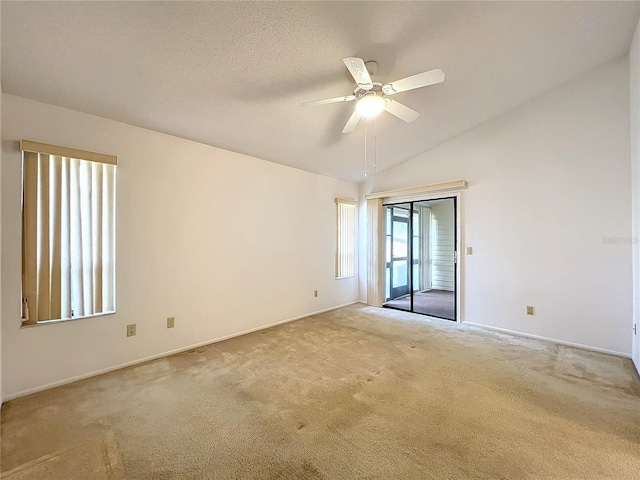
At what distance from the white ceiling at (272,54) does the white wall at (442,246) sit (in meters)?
3.74

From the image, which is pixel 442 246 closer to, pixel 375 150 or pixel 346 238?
pixel 346 238

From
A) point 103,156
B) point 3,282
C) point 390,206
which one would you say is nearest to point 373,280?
point 390,206

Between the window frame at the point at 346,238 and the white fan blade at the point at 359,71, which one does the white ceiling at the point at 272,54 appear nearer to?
the white fan blade at the point at 359,71

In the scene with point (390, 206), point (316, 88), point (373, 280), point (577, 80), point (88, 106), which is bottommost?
point (373, 280)

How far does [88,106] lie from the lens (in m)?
2.46

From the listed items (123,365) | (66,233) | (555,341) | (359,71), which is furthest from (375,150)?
(123,365)

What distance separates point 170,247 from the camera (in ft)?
10.1

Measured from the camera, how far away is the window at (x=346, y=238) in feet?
17.0

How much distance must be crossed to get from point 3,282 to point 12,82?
5.03 ft

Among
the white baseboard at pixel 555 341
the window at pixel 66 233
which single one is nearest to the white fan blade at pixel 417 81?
the window at pixel 66 233

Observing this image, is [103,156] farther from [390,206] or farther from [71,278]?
[390,206]

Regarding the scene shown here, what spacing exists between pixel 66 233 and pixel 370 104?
9.38 feet

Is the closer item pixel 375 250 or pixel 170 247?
pixel 170 247

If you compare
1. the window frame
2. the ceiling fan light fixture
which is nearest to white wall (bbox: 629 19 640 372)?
the ceiling fan light fixture
